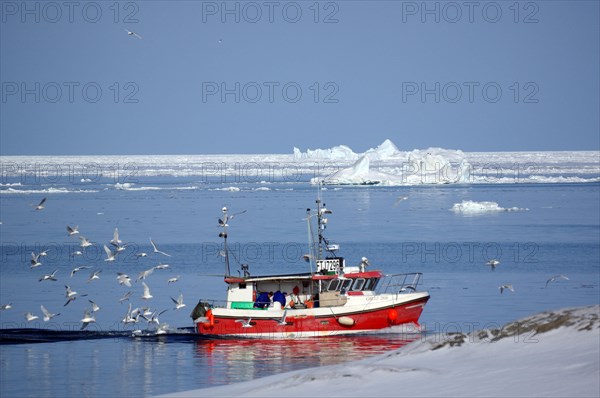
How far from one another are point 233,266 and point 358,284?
2312 centimetres

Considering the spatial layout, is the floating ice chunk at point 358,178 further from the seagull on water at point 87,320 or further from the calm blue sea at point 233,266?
Answer: the seagull on water at point 87,320

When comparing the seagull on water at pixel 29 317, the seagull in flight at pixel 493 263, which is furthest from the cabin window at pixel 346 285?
the seagull in flight at pixel 493 263

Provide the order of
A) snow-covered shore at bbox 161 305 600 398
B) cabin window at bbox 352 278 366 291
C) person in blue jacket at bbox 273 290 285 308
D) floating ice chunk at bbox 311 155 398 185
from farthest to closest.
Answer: floating ice chunk at bbox 311 155 398 185 → cabin window at bbox 352 278 366 291 → person in blue jacket at bbox 273 290 285 308 → snow-covered shore at bbox 161 305 600 398

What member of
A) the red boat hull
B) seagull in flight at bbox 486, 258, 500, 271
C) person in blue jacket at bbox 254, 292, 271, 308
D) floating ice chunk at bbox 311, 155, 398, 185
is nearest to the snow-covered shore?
the red boat hull

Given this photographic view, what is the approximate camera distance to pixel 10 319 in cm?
3612

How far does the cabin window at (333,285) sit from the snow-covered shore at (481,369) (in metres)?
14.7

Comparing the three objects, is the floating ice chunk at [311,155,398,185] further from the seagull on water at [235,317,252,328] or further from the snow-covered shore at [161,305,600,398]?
the snow-covered shore at [161,305,600,398]

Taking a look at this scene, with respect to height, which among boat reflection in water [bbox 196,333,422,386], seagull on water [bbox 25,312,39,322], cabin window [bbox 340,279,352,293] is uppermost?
cabin window [bbox 340,279,352,293]

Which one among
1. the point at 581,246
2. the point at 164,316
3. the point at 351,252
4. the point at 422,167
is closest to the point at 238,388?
the point at 164,316

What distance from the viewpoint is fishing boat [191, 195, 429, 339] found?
3347 centimetres

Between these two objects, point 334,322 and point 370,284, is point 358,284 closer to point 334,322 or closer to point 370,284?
point 370,284

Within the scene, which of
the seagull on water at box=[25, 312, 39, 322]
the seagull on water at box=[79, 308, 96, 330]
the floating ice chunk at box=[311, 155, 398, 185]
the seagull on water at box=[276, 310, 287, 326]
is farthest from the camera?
the floating ice chunk at box=[311, 155, 398, 185]

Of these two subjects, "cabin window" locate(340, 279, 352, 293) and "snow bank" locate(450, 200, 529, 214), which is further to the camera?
"snow bank" locate(450, 200, 529, 214)

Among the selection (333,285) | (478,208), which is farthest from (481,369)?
(478,208)
